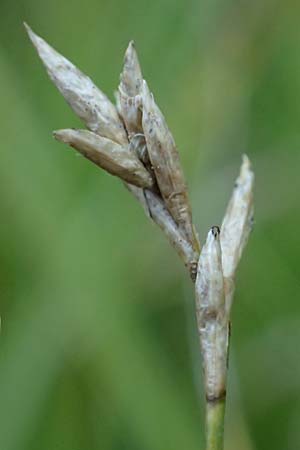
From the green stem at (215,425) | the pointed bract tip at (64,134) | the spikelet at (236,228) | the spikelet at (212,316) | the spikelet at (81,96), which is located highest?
the spikelet at (81,96)

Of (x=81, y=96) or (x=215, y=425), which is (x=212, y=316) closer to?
(x=215, y=425)

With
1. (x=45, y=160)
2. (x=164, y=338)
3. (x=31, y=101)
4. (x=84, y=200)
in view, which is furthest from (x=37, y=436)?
(x=31, y=101)

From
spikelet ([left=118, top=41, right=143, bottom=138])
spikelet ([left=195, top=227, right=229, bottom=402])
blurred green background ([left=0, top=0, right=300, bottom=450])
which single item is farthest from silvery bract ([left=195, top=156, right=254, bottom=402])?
blurred green background ([left=0, top=0, right=300, bottom=450])

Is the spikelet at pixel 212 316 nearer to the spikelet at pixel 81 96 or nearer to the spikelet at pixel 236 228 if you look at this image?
the spikelet at pixel 236 228

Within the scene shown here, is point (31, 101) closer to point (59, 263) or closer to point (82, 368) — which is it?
point (59, 263)

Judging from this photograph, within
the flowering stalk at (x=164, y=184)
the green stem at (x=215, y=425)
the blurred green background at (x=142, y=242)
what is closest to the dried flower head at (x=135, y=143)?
the flowering stalk at (x=164, y=184)

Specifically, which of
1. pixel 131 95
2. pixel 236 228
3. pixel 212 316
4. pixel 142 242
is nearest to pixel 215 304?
pixel 212 316
